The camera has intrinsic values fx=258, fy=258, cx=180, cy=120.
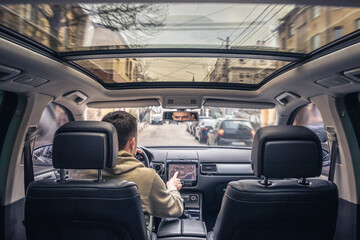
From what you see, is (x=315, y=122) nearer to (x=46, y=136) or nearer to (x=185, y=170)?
(x=185, y=170)

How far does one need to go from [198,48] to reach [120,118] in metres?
1.10

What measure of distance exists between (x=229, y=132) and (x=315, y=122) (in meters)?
3.37

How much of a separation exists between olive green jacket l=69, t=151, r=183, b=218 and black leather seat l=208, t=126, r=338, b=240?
56 centimetres

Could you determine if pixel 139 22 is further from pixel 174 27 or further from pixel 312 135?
pixel 312 135

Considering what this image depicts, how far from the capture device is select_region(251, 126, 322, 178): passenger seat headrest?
6.56ft

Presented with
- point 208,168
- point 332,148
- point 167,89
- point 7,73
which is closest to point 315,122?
point 332,148

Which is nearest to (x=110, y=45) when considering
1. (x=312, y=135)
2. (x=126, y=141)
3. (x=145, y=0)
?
(x=126, y=141)

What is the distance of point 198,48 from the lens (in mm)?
2744

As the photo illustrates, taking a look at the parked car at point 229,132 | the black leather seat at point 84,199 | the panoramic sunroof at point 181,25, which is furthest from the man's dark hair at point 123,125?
the parked car at point 229,132

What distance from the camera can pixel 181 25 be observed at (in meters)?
2.25

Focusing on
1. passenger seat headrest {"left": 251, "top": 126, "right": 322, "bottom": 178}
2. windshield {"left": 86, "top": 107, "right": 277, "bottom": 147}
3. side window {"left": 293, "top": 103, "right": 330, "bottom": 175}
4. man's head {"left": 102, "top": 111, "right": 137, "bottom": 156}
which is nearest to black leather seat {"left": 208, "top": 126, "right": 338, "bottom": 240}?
passenger seat headrest {"left": 251, "top": 126, "right": 322, "bottom": 178}

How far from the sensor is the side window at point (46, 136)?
3982 mm

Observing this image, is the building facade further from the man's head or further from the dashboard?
the dashboard

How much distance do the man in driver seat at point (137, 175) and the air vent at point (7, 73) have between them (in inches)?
40.3
